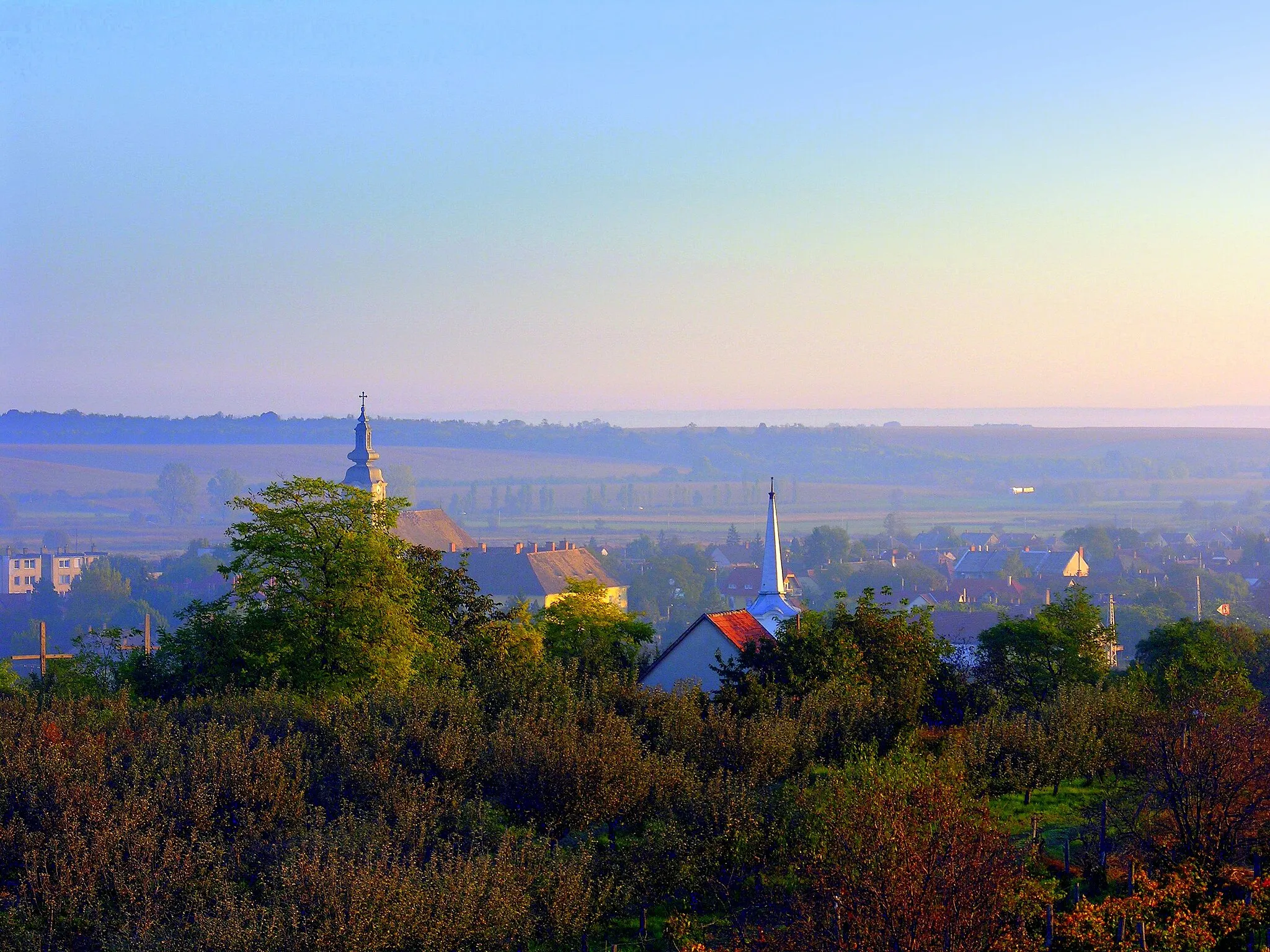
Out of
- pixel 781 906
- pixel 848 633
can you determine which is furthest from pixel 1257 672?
pixel 781 906

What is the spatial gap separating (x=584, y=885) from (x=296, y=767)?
5.28 metres

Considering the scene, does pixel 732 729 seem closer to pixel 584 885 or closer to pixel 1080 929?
pixel 584 885

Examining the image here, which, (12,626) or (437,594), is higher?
(437,594)

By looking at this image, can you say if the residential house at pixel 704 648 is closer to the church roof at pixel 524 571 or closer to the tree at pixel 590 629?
the tree at pixel 590 629

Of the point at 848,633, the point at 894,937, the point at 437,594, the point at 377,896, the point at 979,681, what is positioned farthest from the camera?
the point at 437,594

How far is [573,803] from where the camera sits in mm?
19375

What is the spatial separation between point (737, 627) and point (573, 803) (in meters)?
26.6

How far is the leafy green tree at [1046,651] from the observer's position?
129 feet

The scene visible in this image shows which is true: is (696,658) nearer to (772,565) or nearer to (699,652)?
(699,652)

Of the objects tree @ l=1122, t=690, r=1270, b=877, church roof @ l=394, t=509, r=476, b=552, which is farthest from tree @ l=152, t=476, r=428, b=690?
church roof @ l=394, t=509, r=476, b=552

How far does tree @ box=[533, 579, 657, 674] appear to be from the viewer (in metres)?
42.6

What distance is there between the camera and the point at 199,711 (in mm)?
24797

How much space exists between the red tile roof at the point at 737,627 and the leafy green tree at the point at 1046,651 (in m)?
6.89

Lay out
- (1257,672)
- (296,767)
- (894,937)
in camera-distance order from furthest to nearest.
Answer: (1257,672), (296,767), (894,937)
